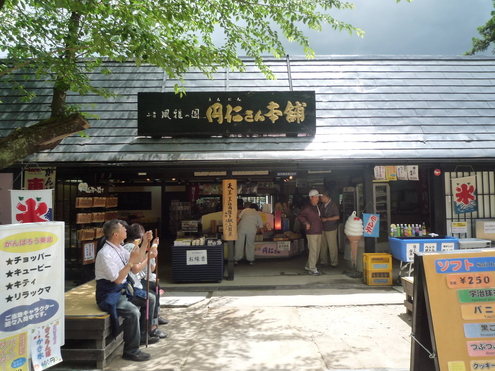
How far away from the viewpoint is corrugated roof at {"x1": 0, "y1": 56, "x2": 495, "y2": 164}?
8.03 m

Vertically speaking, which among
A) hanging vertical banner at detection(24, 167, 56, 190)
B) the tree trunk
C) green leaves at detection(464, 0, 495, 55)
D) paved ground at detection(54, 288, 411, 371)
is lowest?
paved ground at detection(54, 288, 411, 371)

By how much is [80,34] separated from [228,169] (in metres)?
4.33

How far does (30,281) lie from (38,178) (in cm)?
578

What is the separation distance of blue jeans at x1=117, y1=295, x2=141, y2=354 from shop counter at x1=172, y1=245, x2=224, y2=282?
368 cm

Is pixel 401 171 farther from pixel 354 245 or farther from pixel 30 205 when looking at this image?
pixel 30 205

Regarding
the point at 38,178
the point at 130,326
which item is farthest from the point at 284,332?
the point at 38,178

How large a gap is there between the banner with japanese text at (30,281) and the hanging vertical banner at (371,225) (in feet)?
21.7

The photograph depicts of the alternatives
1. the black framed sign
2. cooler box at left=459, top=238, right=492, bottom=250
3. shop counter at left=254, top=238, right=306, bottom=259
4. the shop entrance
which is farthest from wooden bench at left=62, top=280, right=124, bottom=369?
cooler box at left=459, top=238, right=492, bottom=250

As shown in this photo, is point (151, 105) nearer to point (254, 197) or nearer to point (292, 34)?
point (292, 34)

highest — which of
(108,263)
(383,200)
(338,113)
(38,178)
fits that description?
(338,113)

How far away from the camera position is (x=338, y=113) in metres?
9.38

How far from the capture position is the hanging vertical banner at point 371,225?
8052mm

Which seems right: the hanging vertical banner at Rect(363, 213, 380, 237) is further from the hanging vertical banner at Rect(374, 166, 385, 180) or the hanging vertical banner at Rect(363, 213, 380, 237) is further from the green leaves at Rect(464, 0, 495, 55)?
the green leaves at Rect(464, 0, 495, 55)

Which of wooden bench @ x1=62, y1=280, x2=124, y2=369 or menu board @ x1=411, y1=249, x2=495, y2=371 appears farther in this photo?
wooden bench @ x1=62, y1=280, x2=124, y2=369
